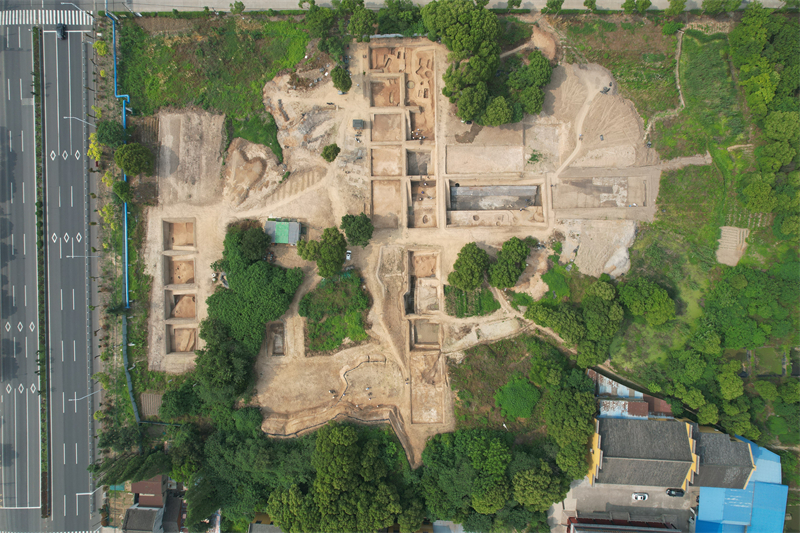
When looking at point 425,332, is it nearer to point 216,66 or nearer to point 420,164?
point 420,164

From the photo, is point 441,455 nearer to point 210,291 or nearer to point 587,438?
point 587,438

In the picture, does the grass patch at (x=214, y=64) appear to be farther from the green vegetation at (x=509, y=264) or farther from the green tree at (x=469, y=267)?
the green vegetation at (x=509, y=264)

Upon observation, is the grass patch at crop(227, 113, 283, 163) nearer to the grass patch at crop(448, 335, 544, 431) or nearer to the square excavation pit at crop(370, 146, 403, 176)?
the square excavation pit at crop(370, 146, 403, 176)

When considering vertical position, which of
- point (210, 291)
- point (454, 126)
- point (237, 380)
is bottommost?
point (237, 380)

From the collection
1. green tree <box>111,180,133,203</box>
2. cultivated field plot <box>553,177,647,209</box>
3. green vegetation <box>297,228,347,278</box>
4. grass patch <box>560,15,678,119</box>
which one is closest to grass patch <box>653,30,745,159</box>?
grass patch <box>560,15,678,119</box>

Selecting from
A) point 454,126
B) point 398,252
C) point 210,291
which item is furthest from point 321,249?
point 454,126

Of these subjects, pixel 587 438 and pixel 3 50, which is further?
pixel 3 50

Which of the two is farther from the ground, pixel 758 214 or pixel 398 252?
pixel 758 214
